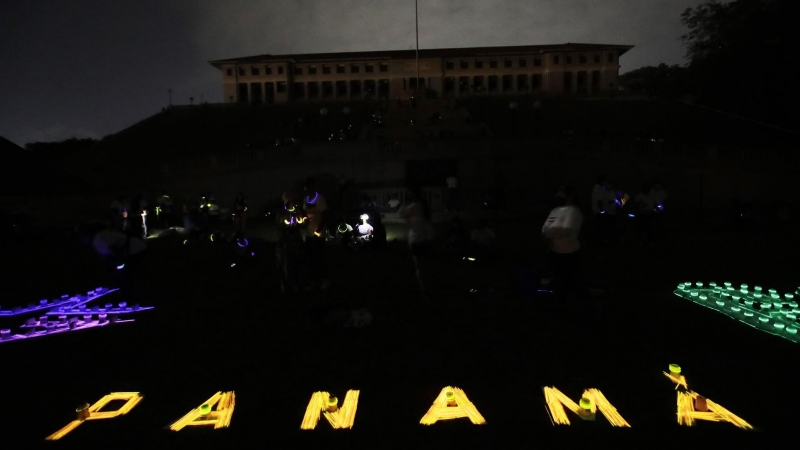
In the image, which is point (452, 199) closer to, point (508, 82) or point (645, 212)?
point (645, 212)

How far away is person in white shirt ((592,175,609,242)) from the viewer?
13414mm

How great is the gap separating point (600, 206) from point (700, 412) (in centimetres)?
929

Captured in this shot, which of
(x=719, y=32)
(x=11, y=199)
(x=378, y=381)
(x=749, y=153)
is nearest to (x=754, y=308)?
(x=378, y=381)

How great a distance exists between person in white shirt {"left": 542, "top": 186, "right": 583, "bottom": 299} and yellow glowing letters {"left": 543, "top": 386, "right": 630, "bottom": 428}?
2.48 meters

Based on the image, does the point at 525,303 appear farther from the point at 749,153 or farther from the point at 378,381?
the point at 749,153

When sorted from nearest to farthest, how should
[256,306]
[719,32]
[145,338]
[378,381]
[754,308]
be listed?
[378,381]
[145,338]
[754,308]
[256,306]
[719,32]

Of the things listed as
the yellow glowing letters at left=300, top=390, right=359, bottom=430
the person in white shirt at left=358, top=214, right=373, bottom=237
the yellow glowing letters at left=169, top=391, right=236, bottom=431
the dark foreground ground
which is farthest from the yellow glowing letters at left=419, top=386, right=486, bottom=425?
the person in white shirt at left=358, top=214, right=373, bottom=237

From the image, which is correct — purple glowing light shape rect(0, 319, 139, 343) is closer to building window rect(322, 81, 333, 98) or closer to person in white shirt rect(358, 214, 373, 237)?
person in white shirt rect(358, 214, 373, 237)

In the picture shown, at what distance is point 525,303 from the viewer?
8.73 meters

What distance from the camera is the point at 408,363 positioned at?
631 centimetres

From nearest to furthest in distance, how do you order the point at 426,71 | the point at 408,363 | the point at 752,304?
the point at 408,363 < the point at 752,304 < the point at 426,71

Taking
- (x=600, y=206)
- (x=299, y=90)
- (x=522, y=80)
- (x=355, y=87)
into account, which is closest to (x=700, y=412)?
(x=600, y=206)

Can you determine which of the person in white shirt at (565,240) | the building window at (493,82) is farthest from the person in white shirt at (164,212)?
the building window at (493,82)

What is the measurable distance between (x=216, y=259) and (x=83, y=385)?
8396 mm
